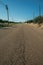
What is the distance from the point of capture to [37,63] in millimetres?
5672

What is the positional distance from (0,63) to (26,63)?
0.96 m

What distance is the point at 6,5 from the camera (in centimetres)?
7112

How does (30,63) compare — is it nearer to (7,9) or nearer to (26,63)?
(26,63)

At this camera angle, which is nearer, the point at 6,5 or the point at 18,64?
the point at 18,64

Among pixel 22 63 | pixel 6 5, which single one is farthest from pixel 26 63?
pixel 6 5

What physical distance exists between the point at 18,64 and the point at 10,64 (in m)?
0.29

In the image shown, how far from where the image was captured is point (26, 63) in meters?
5.63

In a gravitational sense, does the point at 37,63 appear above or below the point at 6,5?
below

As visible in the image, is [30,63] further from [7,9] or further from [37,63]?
[7,9]

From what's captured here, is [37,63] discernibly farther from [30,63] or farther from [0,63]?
[0,63]

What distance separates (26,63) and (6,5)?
67.3 meters

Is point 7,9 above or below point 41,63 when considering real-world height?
above

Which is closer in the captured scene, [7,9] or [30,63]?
[30,63]

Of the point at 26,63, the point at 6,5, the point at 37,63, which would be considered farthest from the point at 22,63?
the point at 6,5
